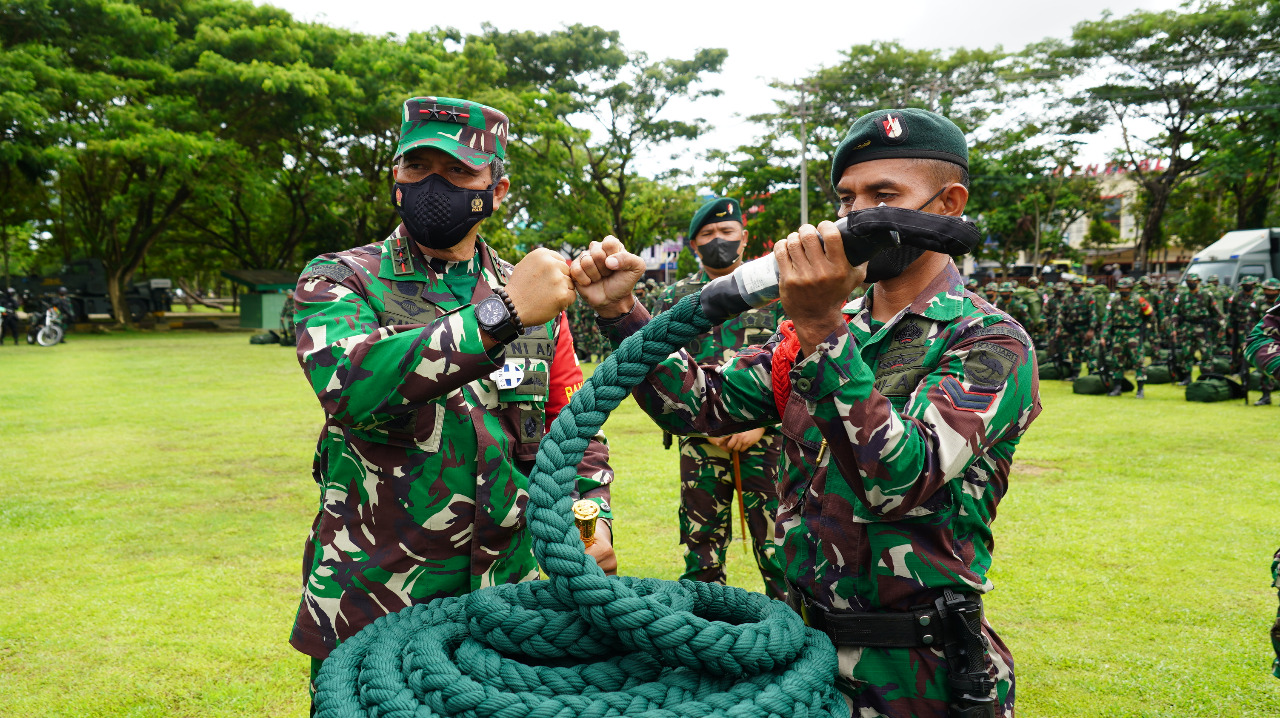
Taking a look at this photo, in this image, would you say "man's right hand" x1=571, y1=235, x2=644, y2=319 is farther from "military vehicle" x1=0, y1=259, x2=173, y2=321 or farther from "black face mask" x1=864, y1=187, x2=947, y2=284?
"military vehicle" x1=0, y1=259, x2=173, y2=321

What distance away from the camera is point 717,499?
15.0 feet

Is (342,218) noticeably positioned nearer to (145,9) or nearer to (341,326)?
(145,9)

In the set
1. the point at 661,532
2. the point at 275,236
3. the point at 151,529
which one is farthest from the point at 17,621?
the point at 275,236

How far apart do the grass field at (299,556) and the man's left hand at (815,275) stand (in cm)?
320

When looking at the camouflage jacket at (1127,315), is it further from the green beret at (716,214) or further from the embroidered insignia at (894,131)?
the embroidered insignia at (894,131)

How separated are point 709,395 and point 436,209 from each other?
0.95 m

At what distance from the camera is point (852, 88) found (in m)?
31.2

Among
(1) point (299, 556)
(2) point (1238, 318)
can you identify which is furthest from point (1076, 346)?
(1) point (299, 556)

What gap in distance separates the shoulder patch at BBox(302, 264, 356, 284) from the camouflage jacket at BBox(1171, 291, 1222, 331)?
15.6m

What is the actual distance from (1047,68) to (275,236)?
1251 inches

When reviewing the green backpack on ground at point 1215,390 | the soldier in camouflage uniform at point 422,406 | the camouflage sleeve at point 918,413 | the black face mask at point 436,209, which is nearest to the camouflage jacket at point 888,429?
the camouflage sleeve at point 918,413

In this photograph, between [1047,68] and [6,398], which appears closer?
[6,398]

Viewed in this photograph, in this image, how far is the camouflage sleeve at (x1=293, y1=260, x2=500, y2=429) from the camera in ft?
5.57

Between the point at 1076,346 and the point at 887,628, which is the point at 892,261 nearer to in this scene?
the point at 887,628
